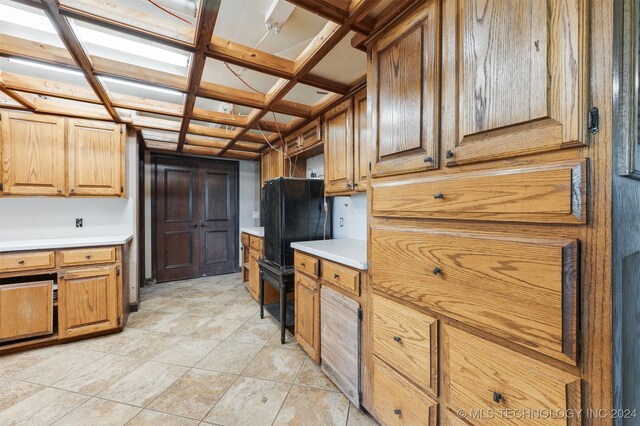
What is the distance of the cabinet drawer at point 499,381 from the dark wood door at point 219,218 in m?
4.41

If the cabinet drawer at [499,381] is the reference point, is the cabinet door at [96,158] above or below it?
above

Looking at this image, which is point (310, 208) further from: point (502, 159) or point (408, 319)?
point (502, 159)

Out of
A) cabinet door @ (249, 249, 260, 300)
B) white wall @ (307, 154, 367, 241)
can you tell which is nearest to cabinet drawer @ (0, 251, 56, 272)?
cabinet door @ (249, 249, 260, 300)

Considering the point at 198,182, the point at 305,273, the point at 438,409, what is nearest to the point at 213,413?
the point at 305,273

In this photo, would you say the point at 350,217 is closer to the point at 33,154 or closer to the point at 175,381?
the point at 175,381

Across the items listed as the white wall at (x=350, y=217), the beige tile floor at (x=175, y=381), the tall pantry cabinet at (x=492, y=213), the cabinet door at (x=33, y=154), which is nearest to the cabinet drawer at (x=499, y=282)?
the tall pantry cabinet at (x=492, y=213)

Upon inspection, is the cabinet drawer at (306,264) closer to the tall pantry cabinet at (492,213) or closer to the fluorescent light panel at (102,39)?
the tall pantry cabinet at (492,213)

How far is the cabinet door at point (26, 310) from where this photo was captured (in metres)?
2.16

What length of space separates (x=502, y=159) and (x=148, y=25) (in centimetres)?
176

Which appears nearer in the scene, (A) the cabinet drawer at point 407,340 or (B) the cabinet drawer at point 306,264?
(A) the cabinet drawer at point 407,340

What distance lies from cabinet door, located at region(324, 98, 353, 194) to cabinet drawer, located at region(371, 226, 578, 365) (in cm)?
112

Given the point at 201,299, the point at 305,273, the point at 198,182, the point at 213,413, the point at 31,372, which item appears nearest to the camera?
the point at 213,413

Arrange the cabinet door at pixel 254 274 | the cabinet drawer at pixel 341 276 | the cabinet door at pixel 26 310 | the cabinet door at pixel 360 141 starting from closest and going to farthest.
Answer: the cabinet drawer at pixel 341 276, the cabinet door at pixel 360 141, the cabinet door at pixel 26 310, the cabinet door at pixel 254 274

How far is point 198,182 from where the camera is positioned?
4578mm
